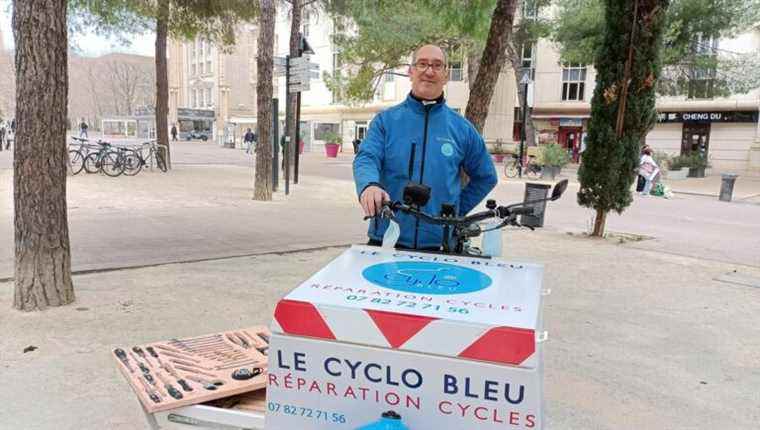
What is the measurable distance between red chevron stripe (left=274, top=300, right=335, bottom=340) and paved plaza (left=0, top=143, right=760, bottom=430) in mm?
1739

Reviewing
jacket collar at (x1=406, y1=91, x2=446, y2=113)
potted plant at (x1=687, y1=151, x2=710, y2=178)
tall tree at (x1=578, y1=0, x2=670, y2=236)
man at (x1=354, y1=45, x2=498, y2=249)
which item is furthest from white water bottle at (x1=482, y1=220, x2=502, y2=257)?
potted plant at (x1=687, y1=151, x2=710, y2=178)

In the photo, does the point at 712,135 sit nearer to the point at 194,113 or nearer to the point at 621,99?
the point at 621,99

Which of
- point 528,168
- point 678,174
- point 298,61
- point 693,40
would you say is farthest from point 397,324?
point 678,174

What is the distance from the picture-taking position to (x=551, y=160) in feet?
73.1

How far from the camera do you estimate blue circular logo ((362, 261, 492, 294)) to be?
1.71 m

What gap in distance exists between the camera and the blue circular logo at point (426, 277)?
171 centimetres

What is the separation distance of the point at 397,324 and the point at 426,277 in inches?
13.0

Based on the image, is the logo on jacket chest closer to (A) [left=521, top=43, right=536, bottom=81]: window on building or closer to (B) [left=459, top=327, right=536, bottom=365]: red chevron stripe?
(B) [left=459, top=327, right=536, bottom=365]: red chevron stripe

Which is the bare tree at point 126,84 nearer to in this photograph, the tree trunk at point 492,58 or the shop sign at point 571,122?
the shop sign at point 571,122

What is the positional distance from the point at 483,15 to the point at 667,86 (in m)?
19.7

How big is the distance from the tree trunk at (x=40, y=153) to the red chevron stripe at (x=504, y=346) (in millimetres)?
3913

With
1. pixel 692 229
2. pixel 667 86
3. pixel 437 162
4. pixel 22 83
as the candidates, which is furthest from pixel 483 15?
pixel 667 86

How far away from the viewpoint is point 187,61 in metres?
71.1

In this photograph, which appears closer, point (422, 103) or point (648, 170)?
point (422, 103)
